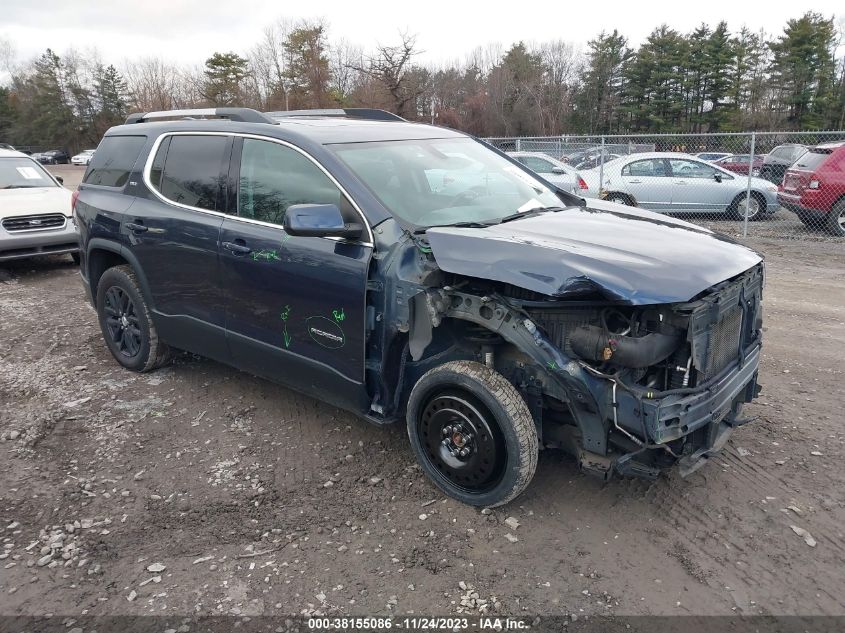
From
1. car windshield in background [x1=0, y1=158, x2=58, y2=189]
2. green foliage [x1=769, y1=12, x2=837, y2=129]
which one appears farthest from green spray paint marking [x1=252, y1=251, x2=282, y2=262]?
green foliage [x1=769, y1=12, x2=837, y2=129]

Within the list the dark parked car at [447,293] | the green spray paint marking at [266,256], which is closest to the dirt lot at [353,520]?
the dark parked car at [447,293]

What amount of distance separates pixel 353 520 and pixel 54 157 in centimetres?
6167

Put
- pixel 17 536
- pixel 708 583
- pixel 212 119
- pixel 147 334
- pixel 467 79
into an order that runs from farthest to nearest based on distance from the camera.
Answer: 1. pixel 467 79
2. pixel 147 334
3. pixel 212 119
4. pixel 17 536
5. pixel 708 583

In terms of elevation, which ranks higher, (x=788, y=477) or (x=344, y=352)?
(x=344, y=352)

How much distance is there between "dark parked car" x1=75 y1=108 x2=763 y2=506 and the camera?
2.81 meters

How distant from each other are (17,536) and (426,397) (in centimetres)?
220

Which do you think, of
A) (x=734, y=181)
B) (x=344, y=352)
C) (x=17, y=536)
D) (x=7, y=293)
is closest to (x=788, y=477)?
(x=344, y=352)

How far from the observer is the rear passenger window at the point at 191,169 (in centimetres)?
417

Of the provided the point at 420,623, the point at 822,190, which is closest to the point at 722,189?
the point at 822,190

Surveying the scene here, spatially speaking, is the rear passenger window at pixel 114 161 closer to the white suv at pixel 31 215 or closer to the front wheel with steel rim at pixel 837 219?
the white suv at pixel 31 215

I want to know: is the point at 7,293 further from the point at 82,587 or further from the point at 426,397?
the point at 426,397

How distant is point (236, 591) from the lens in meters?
2.77

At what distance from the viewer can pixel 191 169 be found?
437 cm

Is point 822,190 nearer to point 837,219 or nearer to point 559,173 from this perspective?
point 837,219
